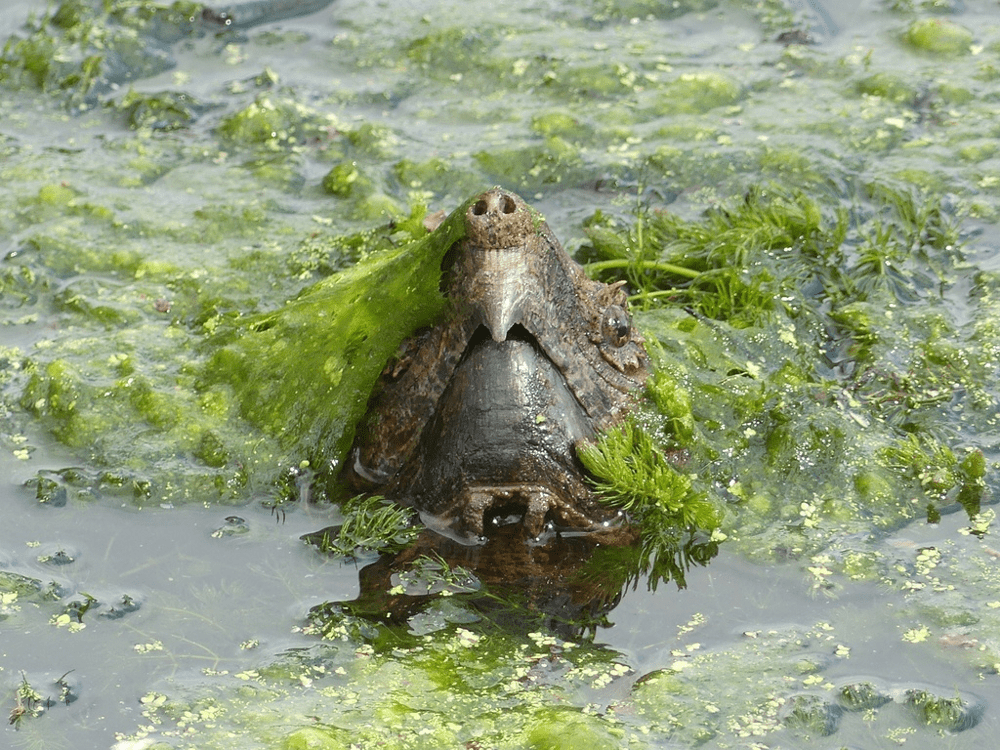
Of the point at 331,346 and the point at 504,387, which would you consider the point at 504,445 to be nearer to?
the point at 504,387

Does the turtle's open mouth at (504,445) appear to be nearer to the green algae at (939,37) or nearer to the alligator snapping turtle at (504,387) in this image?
the alligator snapping turtle at (504,387)

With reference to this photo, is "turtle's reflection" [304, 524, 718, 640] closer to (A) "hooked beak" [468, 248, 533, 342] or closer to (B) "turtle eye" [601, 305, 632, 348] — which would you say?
(B) "turtle eye" [601, 305, 632, 348]

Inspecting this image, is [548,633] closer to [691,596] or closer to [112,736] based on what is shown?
[691,596]


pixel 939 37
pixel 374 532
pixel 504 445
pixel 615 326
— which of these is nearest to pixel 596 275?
pixel 615 326

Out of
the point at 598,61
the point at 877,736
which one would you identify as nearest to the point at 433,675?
the point at 877,736

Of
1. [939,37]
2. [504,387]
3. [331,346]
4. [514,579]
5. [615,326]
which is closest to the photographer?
[504,387]

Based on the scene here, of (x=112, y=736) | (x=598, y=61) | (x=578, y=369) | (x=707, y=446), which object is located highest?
(x=598, y=61)
